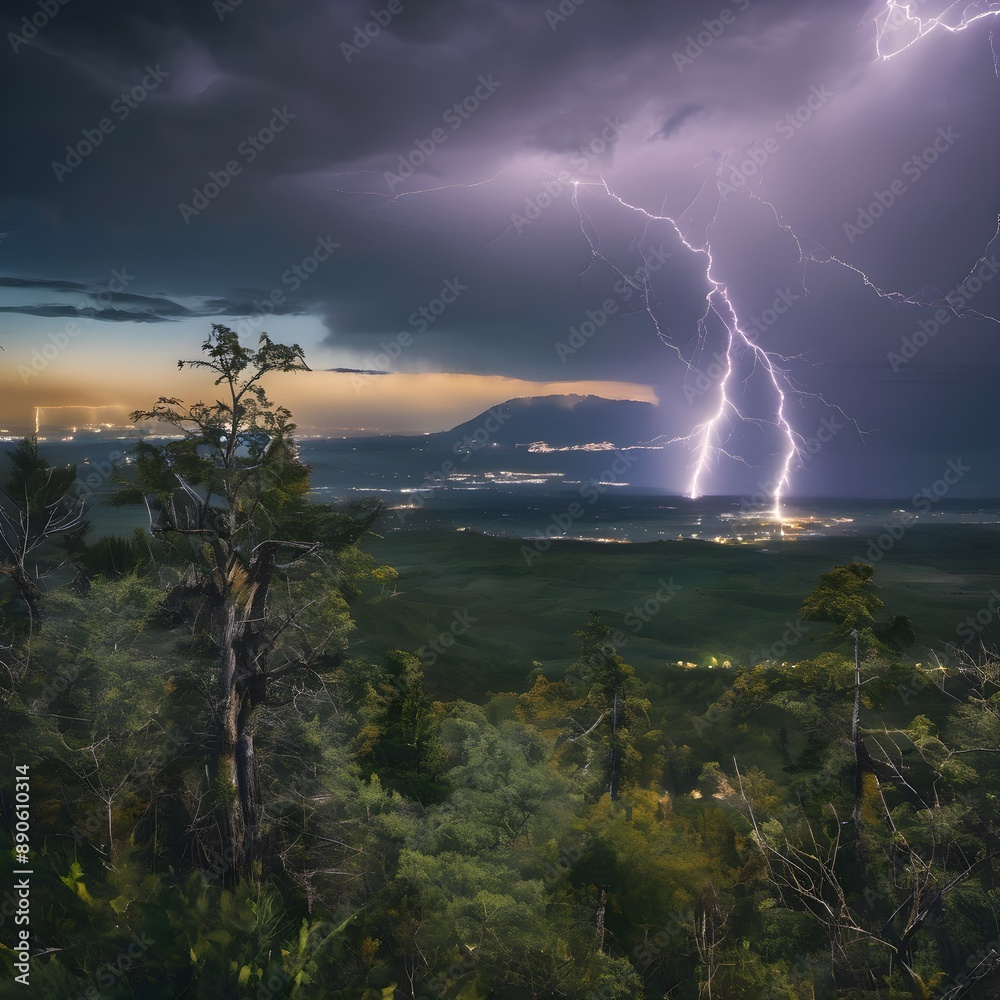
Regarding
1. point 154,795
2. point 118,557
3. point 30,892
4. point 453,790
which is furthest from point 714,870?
point 118,557

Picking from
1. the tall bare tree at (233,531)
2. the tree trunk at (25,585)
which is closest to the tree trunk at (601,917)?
the tall bare tree at (233,531)

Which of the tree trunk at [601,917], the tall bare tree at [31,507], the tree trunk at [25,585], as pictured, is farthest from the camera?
the tall bare tree at [31,507]

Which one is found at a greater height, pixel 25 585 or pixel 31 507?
pixel 31 507

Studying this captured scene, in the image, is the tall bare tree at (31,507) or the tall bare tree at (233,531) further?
the tall bare tree at (31,507)

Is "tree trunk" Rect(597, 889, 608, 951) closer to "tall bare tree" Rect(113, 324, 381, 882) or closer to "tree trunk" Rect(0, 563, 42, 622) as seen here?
"tall bare tree" Rect(113, 324, 381, 882)

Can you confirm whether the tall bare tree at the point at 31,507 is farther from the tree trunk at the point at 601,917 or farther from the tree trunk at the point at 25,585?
the tree trunk at the point at 601,917

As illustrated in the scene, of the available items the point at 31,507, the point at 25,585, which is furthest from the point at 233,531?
the point at 31,507

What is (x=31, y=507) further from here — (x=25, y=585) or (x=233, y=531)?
(x=233, y=531)

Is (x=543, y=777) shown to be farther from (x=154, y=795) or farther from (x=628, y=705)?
(x=154, y=795)

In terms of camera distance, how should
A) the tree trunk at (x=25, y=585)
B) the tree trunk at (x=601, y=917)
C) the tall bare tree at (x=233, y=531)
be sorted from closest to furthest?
1. the tall bare tree at (x=233, y=531)
2. the tree trunk at (x=601, y=917)
3. the tree trunk at (x=25, y=585)

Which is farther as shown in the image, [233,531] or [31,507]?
[31,507]

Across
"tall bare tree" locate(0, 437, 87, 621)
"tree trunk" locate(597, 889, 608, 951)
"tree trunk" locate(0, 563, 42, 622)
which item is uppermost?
"tall bare tree" locate(0, 437, 87, 621)

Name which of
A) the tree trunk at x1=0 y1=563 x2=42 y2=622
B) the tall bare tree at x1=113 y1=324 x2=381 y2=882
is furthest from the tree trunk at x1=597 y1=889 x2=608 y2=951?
the tree trunk at x1=0 y1=563 x2=42 y2=622
